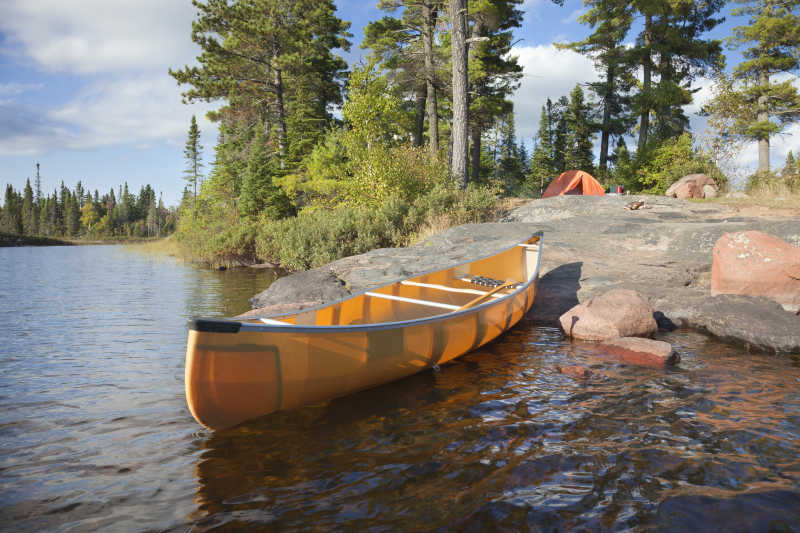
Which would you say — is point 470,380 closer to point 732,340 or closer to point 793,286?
point 732,340

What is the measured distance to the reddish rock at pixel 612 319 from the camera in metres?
5.82

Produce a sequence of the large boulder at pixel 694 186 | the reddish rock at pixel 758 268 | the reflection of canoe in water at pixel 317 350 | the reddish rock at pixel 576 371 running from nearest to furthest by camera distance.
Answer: the reflection of canoe in water at pixel 317 350
the reddish rock at pixel 576 371
the reddish rock at pixel 758 268
the large boulder at pixel 694 186

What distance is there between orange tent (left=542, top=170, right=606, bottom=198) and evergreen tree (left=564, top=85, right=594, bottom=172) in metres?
18.9

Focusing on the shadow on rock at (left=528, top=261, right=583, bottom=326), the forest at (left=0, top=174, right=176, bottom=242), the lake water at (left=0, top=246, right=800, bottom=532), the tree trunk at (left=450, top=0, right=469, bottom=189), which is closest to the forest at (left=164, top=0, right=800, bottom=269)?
the tree trunk at (left=450, top=0, right=469, bottom=189)

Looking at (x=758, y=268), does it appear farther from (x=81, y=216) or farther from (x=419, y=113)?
(x=81, y=216)

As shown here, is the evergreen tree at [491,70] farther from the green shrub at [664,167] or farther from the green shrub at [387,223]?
the green shrub at [387,223]

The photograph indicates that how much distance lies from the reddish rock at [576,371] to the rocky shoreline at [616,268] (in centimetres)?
240

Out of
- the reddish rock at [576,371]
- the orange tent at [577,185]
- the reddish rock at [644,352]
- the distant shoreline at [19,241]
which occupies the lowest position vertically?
the reddish rock at [576,371]

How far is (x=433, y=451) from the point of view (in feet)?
A: 10.2

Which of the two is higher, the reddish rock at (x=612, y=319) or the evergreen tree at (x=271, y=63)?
the evergreen tree at (x=271, y=63)

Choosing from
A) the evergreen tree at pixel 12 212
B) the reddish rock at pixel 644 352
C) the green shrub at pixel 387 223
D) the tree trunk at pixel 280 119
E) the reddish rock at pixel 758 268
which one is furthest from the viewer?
the evergreen tree at pixel 12 212

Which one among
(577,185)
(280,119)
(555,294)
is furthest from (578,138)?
(555,294)

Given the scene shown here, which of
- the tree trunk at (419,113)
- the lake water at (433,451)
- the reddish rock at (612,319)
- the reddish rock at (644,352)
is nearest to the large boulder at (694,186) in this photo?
the reddish rock at (612,319)

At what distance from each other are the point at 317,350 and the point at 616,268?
259 inches
